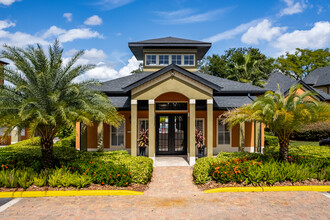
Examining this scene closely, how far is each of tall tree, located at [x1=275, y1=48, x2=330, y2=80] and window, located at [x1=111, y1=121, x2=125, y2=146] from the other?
1717 inches

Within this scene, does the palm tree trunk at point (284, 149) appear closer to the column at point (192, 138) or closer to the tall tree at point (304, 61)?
the column at point (192, 138)

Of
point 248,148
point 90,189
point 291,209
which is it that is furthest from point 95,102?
point 248,148

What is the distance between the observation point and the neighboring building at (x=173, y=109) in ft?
44.2

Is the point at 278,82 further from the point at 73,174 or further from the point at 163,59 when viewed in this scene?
the point at 73,174

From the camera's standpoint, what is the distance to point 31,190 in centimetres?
879

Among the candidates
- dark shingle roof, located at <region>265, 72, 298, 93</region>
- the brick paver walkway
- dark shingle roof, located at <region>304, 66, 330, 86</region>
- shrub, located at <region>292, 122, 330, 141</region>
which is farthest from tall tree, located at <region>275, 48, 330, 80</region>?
the brick paver walkway

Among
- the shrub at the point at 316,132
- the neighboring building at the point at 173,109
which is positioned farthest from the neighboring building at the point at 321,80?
the neighboring building at the point at 173,109

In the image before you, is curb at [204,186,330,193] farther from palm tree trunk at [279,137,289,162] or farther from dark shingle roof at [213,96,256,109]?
dark shingle roof at [213,96,256,109]

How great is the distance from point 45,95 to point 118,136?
24.4ft

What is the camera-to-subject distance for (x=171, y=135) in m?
16.3

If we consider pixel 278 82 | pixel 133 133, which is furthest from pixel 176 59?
pixel 278 82

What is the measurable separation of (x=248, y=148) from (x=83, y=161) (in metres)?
11.6

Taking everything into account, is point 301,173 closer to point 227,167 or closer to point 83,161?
point 227,167

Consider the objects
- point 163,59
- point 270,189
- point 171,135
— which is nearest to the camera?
point 270,189
